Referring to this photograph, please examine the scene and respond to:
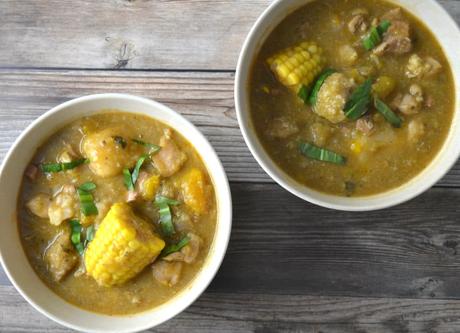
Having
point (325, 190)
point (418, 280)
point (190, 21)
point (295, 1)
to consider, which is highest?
point (295, 1)

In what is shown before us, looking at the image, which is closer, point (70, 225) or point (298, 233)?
point (70, 225)

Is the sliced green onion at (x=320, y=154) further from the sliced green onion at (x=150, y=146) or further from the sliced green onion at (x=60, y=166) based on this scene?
the sliced green onion at (x=60, y=166)

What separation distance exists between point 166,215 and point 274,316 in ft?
2.91

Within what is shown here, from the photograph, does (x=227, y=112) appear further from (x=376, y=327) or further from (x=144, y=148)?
(x=376, y=327)

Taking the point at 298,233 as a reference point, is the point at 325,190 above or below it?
above

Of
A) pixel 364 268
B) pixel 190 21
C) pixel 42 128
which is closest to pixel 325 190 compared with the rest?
pixel 364 268

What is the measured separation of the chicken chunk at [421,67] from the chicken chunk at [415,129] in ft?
0.75

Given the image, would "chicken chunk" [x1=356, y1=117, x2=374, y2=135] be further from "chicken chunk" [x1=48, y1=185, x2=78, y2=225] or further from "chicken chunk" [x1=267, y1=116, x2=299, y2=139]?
"chicken chunk" [x1=48, y1=185, x2=78, y2=225]

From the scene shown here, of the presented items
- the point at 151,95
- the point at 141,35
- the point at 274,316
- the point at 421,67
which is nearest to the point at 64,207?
the point at 151,95

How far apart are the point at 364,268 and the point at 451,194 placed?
634 millimetres

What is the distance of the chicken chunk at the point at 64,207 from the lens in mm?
2641

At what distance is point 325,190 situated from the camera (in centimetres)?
271

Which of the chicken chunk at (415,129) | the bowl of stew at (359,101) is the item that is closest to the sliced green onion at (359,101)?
the bowl of stew at (359,101)

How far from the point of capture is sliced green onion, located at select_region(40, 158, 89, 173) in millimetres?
2641
